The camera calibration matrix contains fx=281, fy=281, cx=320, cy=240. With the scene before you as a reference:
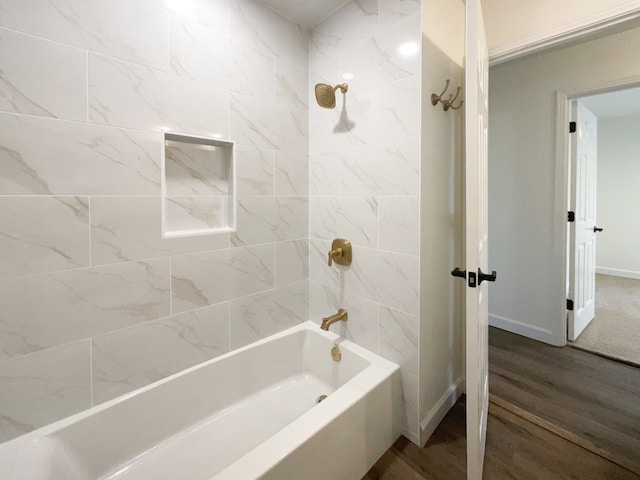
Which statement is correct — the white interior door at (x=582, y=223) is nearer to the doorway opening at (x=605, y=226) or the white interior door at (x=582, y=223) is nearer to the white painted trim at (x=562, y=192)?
the doorway opening at (x=605, y=226)

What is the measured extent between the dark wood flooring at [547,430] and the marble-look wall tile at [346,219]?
1.07 m

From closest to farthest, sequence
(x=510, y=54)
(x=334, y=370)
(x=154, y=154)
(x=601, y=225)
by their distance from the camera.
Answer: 1. (x=154, y=154)
2. (x=510, y=54)
3. (x=334, y=370)
4. (x=601, y=225)

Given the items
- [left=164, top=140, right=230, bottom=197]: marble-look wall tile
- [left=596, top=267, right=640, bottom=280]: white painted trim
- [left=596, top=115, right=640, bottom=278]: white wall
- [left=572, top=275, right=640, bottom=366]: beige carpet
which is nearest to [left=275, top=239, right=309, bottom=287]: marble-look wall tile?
[left=164, top=140, right=230, bottom=197]: marble-look wall tile

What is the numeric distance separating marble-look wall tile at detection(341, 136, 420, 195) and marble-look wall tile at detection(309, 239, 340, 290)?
1.38 feet

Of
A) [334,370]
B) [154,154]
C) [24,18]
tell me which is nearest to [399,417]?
[334,370]

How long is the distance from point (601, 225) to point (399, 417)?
516cm

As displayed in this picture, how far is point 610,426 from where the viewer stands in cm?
152

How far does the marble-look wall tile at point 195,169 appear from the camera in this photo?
4.56 feet

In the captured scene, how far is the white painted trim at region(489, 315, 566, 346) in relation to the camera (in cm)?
240

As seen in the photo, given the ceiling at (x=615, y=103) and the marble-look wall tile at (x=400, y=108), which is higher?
the ceiling at (x=615, y=103)

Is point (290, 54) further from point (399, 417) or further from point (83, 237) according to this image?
point (399, 417)

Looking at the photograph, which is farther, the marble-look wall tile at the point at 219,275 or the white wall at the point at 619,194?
the white wall at the point at 619,194

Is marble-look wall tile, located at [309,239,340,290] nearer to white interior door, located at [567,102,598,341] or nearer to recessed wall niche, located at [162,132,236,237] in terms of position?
recessed wall niche, located at [162,132,236,237]

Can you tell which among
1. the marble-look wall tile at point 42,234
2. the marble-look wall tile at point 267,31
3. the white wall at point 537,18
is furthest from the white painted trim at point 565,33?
the marble-look wall tile at point 42,234
